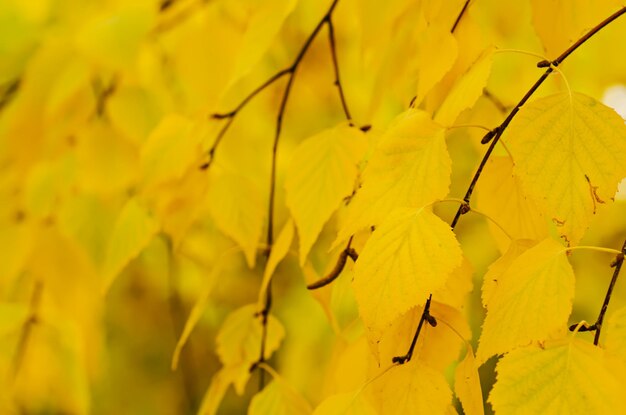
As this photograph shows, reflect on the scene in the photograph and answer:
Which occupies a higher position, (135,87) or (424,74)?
(424,74)

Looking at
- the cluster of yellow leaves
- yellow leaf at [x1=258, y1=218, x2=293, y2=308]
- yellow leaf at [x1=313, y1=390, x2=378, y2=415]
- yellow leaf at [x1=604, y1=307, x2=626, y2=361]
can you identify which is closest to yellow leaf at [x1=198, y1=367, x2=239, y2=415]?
the cluster of yellow leaves

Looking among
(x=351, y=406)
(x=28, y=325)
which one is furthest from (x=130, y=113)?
(x=351, y=406)

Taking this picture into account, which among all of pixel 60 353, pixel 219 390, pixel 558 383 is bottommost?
pixel 60 353

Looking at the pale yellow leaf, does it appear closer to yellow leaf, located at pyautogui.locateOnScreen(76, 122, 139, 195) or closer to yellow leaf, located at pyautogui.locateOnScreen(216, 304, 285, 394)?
yellow leaf, located at pyautogui.locateOnScreen(216, 304, 285, 394)

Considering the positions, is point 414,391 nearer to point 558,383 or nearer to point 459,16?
point 558,383

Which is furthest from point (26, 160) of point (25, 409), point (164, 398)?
point (164, 398)

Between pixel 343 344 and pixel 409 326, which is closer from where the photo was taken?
pixel 409 326

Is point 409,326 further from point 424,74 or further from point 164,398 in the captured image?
point 164,398
